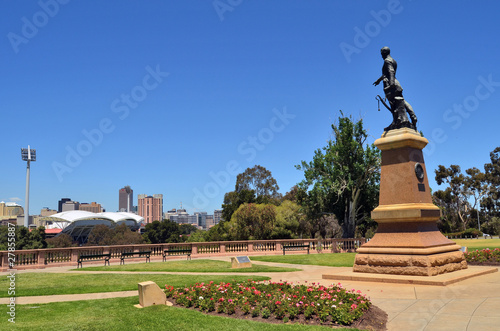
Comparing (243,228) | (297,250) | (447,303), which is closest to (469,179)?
(243,228)

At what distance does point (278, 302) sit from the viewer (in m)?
8.66

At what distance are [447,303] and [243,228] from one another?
149 ft

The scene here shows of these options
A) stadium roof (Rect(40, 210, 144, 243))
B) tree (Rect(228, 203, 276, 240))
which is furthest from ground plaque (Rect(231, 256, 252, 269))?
stadium roof (Rect(40, 210, 144, 243))

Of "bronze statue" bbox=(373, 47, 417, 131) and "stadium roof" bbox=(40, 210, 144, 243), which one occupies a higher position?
"bronze statue" bbox=(373, 47, 417, 131)

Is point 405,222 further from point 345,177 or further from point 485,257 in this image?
point 345,177

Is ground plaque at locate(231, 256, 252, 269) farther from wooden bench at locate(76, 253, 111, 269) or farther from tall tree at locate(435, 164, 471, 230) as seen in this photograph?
tall tree at locate(435, 164, 471, 230)

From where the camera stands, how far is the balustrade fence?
2427 cm

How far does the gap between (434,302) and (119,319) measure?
23.0 feet

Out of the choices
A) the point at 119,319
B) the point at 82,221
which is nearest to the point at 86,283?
the point at 119,319

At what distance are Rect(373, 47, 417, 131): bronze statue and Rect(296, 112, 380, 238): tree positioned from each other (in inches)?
855

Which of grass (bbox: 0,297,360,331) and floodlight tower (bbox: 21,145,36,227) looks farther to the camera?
floodlight tower (bbox: 21,145,36,227)

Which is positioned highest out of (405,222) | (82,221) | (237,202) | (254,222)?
(237,202)

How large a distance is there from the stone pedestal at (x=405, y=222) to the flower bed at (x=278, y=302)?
413 cm

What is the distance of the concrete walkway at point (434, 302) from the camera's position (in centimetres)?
730
